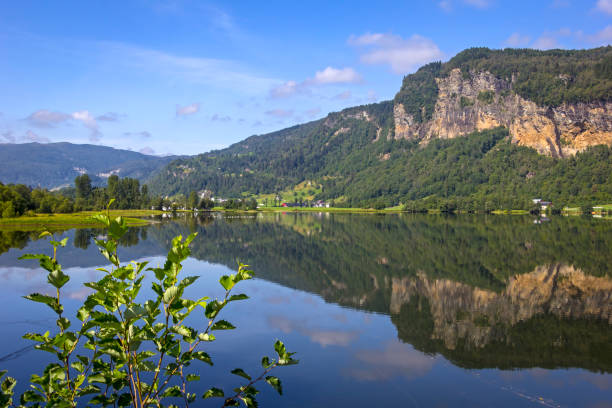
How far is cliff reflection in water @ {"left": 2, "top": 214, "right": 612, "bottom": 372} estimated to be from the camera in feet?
59.3

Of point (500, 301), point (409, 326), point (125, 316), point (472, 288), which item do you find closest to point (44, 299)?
point (125, 316)

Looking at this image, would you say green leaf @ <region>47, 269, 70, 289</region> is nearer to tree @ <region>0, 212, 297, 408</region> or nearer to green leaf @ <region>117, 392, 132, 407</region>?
tree @ <region>0, 212, 297, 408</region>

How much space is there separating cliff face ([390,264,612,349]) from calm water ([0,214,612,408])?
11 cm

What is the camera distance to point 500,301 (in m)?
26.0

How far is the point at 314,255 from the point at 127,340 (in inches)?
1692

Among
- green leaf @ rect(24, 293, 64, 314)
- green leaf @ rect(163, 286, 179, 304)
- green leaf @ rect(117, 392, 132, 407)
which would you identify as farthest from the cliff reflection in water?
green leaf @ rect(24, 293, 64, 314)

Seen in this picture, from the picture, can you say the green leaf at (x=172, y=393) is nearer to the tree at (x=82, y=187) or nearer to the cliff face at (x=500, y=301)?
the cliff face at (x=500, y=301)

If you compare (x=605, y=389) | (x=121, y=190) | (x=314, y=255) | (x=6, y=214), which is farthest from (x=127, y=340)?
(x=121, y=190)

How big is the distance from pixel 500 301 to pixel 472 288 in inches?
146

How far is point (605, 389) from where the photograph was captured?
1407 centimetres

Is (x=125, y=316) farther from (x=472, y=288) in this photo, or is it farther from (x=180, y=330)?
(x=472, y=288)

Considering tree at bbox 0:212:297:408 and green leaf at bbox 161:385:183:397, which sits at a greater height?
tree at bbox 0:212:297:408

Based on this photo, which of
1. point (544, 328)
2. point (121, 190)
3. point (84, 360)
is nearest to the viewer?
point (84, 360)

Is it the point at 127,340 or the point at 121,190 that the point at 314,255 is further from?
the point at 121,190
